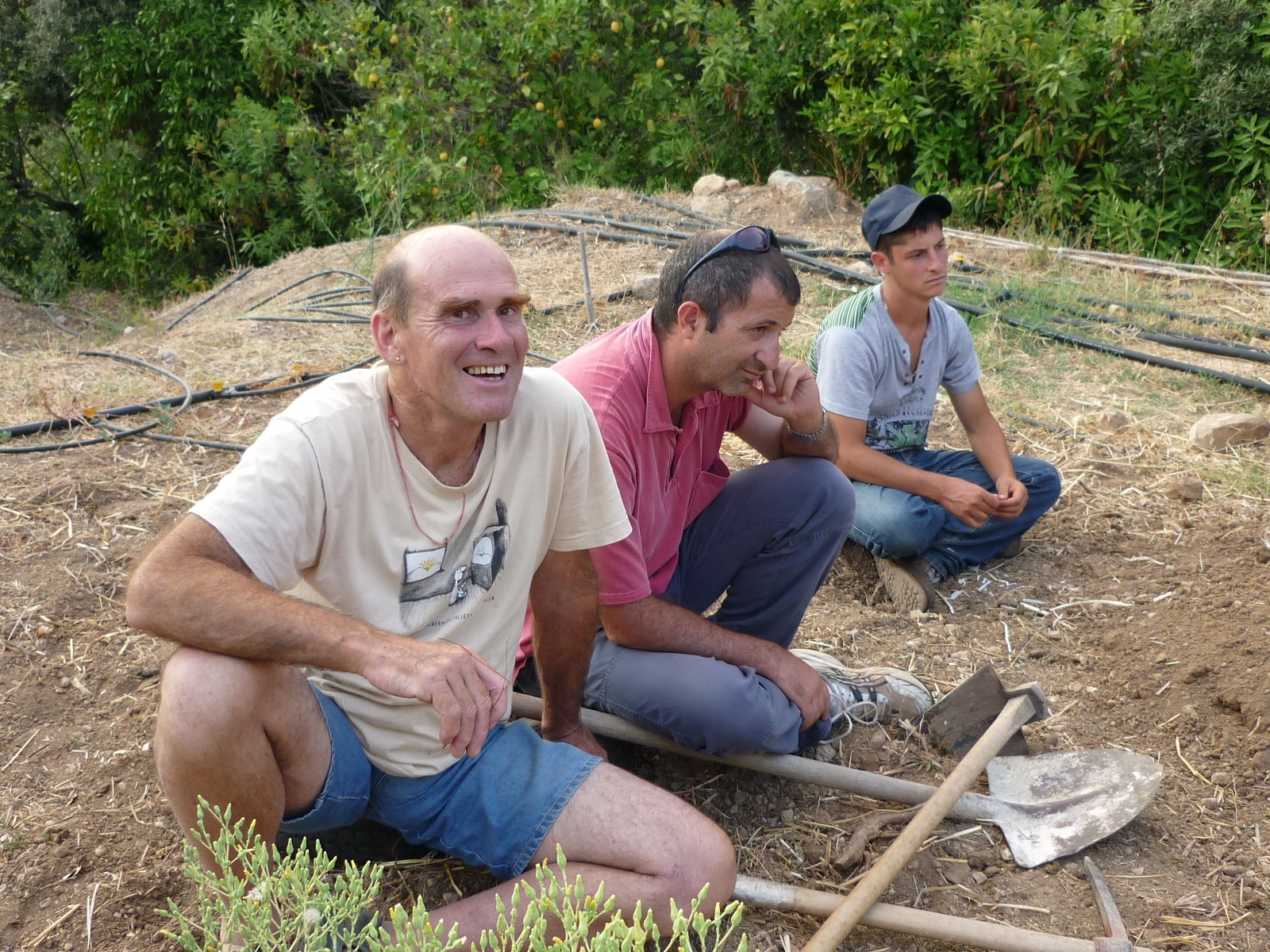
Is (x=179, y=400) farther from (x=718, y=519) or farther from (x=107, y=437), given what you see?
(x=718, y=519)

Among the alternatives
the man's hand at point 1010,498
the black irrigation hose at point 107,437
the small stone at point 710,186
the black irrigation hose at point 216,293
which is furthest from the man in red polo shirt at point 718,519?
the black irrigation hose at point 216,293

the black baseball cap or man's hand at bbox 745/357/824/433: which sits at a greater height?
the black baseball cap

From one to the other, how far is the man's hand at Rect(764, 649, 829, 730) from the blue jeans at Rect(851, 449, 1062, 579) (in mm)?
1170

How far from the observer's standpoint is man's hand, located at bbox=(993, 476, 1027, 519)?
3.82 m

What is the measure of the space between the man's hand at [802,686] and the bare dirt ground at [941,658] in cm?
25

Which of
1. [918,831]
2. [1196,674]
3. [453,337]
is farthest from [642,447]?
[1196,674]

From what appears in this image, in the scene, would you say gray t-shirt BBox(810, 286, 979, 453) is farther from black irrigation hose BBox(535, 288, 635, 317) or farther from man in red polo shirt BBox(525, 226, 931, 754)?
black irrigation hose BBox(535, 288, 635, 317)

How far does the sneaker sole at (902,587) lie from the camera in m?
3.80

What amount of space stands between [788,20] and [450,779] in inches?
353

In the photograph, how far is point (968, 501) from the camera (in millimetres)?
3756

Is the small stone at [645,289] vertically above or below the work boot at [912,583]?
above

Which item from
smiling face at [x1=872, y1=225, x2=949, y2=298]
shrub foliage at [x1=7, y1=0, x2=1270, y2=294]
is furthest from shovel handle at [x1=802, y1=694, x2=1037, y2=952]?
shrub foliage at [x1=7, y1=0, x2=1270, y2=294]

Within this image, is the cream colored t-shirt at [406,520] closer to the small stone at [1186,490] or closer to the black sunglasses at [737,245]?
the black sunglasses at [737,245]

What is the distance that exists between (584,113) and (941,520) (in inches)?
323
